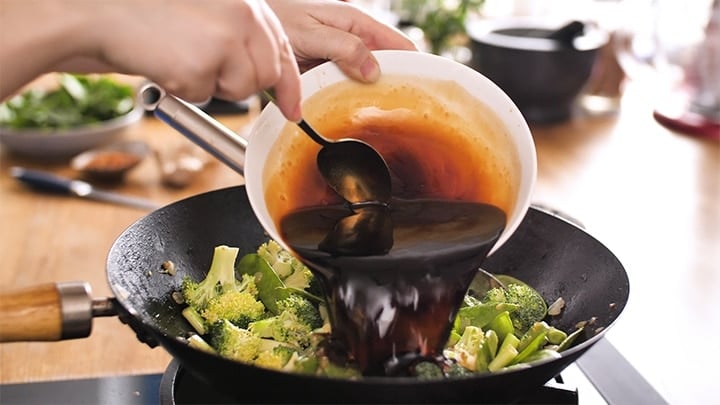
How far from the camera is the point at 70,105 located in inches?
96.1

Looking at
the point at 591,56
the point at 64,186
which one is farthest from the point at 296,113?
the point at 591,56

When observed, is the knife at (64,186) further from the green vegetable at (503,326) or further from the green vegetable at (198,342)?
the green vegetable at (503,326)

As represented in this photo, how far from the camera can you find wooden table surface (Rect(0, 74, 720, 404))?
4.74ft

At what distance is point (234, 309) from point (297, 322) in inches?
3.6

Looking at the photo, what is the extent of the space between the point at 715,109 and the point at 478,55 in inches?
26.4

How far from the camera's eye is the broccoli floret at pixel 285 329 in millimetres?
1144

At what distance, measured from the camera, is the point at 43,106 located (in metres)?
2.39

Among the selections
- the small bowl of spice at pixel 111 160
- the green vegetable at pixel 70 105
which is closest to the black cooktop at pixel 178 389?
the small bowl of spice at pixel 111 160

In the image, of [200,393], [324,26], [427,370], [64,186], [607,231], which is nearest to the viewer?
[427,370]

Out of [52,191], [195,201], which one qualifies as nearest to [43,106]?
[52,191]

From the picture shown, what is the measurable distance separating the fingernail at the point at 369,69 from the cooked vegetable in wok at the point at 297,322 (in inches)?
11.7

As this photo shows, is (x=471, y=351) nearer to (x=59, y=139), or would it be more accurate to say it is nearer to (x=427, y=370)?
(x=427, y=370)

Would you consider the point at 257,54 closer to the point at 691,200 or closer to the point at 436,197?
the point at 436,197

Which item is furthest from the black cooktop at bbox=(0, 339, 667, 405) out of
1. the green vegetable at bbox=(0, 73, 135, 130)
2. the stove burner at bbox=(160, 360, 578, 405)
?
the green vegetable at bbox=(0, 73, 135, 130)
